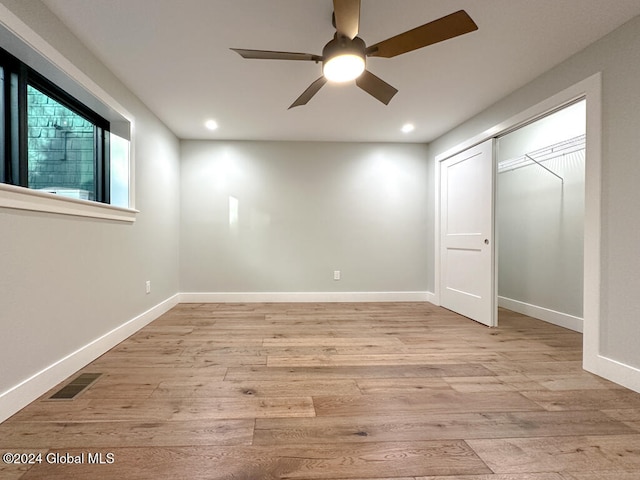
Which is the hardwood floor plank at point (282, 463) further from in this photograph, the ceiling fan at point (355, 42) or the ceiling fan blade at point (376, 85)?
the ceiling fan blade at point (376, 85)

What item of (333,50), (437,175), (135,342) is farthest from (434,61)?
(135,342)

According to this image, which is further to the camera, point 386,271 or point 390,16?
point 386,271

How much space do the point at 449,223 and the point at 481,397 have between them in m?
2.55

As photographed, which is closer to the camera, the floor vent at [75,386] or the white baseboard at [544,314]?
the floor vent at [75,386]

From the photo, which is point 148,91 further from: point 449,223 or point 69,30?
point 449,223

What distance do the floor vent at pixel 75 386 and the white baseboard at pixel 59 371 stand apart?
7cm

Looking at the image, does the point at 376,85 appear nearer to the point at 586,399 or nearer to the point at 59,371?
the point at 586,399

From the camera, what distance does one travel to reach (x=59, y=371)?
6.17 ft

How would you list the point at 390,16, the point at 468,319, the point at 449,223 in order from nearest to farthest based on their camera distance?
the point at 390,16
the point at 468,319
the point at 449,223

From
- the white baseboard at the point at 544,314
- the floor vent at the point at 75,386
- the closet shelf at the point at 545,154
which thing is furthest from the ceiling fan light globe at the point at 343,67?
the white baseboard at the point at 544,314

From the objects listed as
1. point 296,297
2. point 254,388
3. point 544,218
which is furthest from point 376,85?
point 296,297

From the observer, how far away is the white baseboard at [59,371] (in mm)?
1536

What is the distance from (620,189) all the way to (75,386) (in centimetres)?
352

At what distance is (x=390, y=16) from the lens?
6.02 ft
